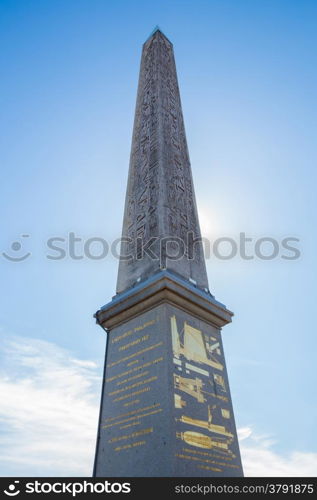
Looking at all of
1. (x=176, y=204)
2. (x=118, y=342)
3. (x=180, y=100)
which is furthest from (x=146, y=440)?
(x=180, y=100)

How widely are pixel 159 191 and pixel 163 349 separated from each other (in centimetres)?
381

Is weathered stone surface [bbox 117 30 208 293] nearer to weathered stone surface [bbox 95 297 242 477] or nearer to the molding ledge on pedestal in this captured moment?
the molding ledge on pedestal

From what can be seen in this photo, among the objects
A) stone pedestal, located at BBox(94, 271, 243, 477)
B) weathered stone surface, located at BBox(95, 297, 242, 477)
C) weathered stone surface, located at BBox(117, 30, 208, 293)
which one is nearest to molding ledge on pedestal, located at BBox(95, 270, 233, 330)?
stone pedestal, located at BBox(94, 271, 243, 477)

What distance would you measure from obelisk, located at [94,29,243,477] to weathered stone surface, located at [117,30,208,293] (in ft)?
0.10

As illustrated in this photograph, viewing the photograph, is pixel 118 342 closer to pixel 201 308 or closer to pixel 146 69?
pixel 201 308

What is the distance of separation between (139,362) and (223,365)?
156 cm

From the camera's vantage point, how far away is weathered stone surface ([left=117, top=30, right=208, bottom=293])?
7.62 m

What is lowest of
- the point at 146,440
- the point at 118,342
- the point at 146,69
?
the point at 146,440

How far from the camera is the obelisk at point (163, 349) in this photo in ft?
16.8

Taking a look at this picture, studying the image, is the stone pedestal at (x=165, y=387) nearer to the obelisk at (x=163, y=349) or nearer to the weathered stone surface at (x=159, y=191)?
the obelisk at (x=163, y=349)

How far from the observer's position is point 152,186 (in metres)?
8.64

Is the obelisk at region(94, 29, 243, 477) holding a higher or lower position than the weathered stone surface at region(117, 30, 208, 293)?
lower

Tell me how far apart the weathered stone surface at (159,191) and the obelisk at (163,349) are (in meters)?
0.03
